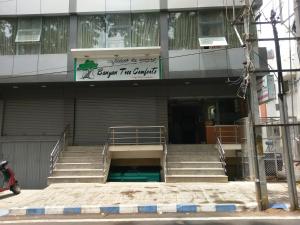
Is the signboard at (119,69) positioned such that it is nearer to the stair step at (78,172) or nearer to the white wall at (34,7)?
the white wall at (34,7)

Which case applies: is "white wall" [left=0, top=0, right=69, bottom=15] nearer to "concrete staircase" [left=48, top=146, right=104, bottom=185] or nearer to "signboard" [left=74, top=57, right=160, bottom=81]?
"signboard" [left=74, top=57, right=160, bottom=81]

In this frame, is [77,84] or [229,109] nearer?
[77,84]

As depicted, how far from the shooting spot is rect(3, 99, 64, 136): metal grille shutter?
17031 millimetres

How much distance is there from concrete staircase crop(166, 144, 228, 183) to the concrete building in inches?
54.5

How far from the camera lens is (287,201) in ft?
30.9

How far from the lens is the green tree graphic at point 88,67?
1579cm

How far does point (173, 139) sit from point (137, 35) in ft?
21.4

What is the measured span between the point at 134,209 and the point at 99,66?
28.0 feet

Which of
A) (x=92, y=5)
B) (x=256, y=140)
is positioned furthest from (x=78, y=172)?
(x=92, y=5)

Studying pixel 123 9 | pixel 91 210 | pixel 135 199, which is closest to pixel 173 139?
pixel 123 9

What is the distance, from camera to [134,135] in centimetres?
1680

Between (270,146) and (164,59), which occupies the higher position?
(164,59)

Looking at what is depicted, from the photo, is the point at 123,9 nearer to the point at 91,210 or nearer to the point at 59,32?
the point at 59,32

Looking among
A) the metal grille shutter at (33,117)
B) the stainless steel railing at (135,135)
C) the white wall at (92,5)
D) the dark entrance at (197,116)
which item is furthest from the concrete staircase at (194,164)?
the white wall at (92,5)
